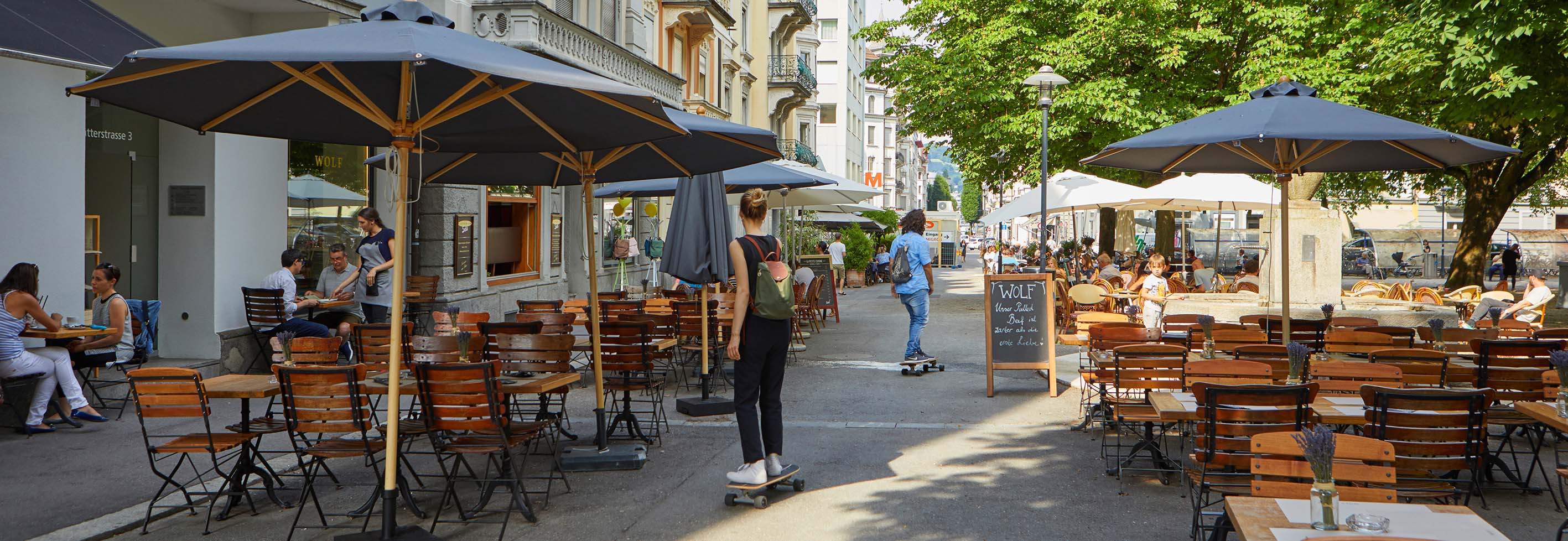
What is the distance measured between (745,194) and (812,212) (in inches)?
1051

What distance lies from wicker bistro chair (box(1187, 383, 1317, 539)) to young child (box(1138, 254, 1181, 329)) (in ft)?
18.0

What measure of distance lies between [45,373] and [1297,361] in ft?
28.1

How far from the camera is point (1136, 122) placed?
72.2ft

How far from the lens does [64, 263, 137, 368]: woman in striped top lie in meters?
8.74

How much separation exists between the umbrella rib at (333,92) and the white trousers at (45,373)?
15.4 feet

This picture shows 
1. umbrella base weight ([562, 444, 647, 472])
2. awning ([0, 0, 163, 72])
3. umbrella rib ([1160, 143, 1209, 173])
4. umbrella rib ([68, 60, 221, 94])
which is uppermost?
awning ([0, 0, 163, 72])

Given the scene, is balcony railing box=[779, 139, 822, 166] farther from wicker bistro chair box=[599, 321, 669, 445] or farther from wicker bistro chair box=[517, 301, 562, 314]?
wicker bistro chair box=[599, 321, 669, 445]

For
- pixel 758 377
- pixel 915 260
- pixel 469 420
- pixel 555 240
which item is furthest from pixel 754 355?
pixel 555 240


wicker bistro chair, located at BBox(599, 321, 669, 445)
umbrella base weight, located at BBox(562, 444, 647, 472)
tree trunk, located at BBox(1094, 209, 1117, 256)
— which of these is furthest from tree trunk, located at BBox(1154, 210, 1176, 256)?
umbrella base weight, located at BBox(562, 444, 647, 472)

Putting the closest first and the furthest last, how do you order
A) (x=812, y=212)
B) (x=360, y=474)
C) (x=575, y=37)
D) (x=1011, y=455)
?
1. (x=360, y=474)
2. (x=1011, y=455)
3. (x=575, y=37)
4. (x=812, y=212)

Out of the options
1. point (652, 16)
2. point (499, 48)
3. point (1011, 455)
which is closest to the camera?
point (499, 48)

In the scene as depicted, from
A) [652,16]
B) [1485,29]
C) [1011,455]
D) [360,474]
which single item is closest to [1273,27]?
[1485,29]

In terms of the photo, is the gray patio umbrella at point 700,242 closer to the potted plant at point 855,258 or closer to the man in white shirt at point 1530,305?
the man in white shirt at point 1530,305

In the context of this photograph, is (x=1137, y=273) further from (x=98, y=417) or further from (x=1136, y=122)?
(x=98, y=417)
